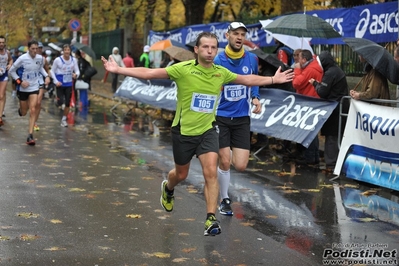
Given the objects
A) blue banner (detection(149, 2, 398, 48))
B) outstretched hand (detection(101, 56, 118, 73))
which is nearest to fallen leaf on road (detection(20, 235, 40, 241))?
outstretched hand (detection(101, 56, 118, 73))

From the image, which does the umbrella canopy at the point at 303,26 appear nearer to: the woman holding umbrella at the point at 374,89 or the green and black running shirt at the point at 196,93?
the woman holding umbrella at the point at 374,89

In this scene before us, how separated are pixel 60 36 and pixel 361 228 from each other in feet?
201

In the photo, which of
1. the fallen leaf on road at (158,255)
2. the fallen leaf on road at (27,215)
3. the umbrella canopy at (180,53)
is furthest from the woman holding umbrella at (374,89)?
the umbrella canopy at (180,53)

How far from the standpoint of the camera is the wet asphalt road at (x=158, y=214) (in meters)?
7.28

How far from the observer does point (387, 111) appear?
11.3 meters

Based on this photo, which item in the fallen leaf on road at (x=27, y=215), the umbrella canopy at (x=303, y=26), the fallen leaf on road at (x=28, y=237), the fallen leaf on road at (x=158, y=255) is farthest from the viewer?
the umbrella canopy at (x=303, y=26)

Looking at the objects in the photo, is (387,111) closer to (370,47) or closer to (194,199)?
(370,47)

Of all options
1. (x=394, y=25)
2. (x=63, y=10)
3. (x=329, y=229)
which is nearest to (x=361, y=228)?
(x=329, y=229)

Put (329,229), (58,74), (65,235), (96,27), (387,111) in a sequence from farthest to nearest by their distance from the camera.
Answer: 1. (96,27)
2. (58,74)
3. (387,111)
4. (329,229)
5. (65,235)

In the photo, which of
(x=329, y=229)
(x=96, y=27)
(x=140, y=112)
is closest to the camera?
(x=329, y=229)

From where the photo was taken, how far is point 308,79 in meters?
14.2

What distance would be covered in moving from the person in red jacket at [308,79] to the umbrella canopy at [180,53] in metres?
5.77

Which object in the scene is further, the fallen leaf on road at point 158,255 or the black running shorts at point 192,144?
the black running shorts at point 192,144

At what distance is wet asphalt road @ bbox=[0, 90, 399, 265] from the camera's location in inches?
287
